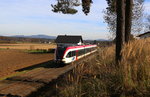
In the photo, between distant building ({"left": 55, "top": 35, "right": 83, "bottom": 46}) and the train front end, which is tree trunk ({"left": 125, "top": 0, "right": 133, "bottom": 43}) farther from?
distant building ({"left": 55, "top": 35, "right": 83, "bottom": 46})

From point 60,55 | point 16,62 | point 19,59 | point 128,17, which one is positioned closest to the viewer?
point 128,17

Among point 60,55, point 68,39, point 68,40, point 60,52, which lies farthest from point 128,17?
point 68,39

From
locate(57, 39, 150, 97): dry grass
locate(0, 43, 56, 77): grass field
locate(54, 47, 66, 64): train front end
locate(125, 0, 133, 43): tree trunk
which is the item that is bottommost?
locate(0, 43, 56, 77): grass field

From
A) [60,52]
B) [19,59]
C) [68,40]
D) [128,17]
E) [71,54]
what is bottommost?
[19,59]

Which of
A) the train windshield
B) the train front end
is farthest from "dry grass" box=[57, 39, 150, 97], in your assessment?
the train windshield

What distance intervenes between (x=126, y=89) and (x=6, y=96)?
20.1 feet

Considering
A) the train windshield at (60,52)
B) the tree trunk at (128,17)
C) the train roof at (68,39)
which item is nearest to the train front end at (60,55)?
the train windshield at (60,52)

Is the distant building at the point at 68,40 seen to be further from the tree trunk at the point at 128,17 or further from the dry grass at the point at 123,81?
the dry grass at the point at 123,81

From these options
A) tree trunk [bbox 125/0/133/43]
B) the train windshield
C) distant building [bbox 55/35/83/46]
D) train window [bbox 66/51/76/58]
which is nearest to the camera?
tree trunk [bbox 125/0/133/43]

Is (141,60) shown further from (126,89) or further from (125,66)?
(126,89)

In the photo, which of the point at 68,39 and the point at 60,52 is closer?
Answer: the point at 60,52

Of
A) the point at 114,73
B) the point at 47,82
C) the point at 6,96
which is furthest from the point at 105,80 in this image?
the point at 47,82

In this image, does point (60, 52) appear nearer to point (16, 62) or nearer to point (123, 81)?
point (16, 62)

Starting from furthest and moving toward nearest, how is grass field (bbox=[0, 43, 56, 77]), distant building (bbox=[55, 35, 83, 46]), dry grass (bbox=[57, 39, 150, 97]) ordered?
distant building (bbox=[55, 35, 83, 46]) → grass field (bbox=[0, 43, 56, 77]) → dry grass (bbox=[57, 39, 150, 97])
